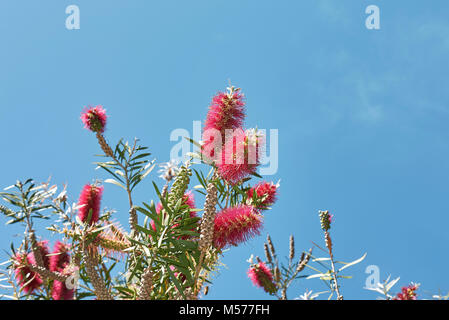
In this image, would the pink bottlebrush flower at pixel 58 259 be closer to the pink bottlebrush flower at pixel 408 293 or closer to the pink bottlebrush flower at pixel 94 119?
the pink bottlebrush flower at pixel 94 119

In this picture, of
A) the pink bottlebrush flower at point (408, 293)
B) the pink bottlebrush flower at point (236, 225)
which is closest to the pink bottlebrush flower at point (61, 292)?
the pink bottlebrush flower at point (236, 225)

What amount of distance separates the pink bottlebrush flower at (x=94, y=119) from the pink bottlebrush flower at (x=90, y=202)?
32 cm

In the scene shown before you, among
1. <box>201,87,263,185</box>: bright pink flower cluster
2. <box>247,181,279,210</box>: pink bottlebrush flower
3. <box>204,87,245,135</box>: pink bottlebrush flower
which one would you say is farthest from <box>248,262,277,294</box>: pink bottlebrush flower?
<box>204,87,245,135</box>: pink bottlebrush flower

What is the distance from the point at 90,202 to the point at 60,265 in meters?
0.31

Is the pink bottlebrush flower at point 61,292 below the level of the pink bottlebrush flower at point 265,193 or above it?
below

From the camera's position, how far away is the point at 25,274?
5.22ft

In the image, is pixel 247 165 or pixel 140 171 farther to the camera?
pixel 140 171

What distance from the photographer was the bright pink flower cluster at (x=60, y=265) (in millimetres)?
1496
